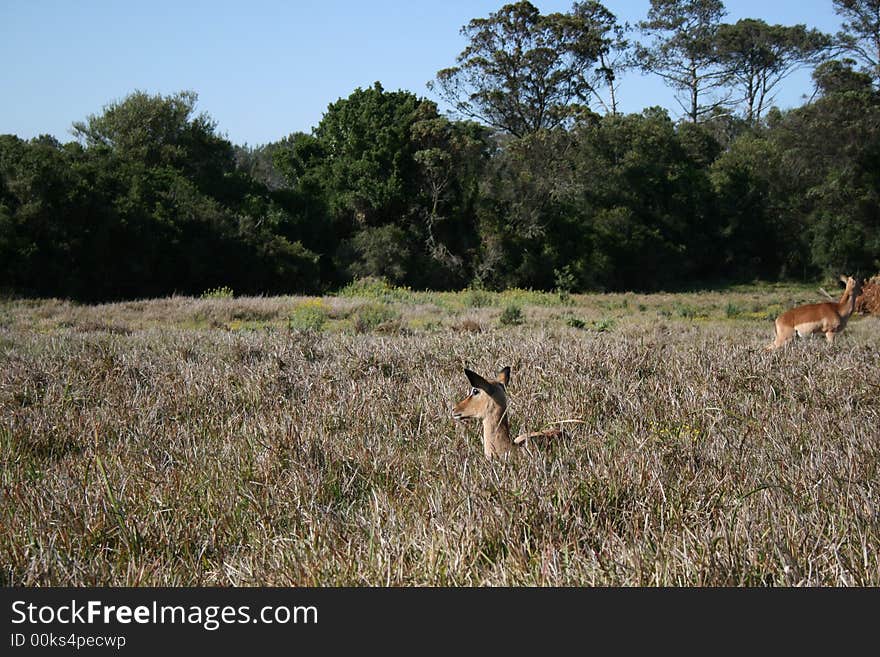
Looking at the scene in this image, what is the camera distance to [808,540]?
10.7 ft

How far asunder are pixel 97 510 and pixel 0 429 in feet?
8.30

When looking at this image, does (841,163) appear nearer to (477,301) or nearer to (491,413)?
(477,301)

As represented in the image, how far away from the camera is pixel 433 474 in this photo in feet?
14.7

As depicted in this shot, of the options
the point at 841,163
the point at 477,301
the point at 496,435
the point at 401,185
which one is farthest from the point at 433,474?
the point at 841,163

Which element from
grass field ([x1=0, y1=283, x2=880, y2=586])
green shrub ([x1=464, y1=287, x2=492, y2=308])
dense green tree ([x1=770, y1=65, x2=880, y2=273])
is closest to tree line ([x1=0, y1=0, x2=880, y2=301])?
dense green tree ([x1=770, y1=65, x2=880, y2=273])

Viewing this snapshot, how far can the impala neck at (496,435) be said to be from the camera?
14.6ft

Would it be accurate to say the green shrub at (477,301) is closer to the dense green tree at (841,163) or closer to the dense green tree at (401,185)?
the dense green tree at (401,185)

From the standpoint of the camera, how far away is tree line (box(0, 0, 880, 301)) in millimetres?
33625

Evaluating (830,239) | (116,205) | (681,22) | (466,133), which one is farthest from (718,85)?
(116,205)

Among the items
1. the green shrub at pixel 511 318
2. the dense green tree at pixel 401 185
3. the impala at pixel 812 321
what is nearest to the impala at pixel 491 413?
the impala at pixel 812 321

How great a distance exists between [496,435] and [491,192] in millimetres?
38725

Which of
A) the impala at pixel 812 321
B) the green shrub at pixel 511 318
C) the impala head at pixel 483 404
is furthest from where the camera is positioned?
the green shrub at pixel 511 318

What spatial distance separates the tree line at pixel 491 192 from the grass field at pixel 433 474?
25665mm

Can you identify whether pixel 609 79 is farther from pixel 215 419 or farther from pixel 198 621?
pixel 198 621
